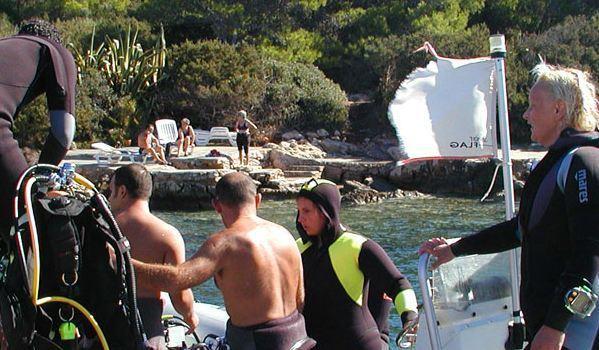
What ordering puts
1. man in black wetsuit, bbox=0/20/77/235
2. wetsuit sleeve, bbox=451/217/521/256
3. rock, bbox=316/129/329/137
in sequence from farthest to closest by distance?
rock, bbox=316/129/329/137, wetsuit sleeve, bbox=451/217/521/256, man in black wetsuit, bbox=0/20/77/235

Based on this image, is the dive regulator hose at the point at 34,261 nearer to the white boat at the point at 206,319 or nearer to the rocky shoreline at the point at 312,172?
the white boat at the point at 206,319

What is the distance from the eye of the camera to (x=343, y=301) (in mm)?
4543

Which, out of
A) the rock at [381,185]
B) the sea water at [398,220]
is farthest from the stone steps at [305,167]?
the sea water at [398,220]

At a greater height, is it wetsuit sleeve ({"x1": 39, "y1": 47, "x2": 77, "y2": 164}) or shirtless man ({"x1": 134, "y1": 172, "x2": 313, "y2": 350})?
wetsuit sleeve ({"x1": 39, "y1": 47, "x2": 77, "y2": 164})

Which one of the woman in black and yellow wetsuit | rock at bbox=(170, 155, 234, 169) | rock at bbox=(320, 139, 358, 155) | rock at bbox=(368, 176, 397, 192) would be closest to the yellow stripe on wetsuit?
the woman in black and yellow wetsuit

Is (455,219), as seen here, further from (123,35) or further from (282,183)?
(123,35)

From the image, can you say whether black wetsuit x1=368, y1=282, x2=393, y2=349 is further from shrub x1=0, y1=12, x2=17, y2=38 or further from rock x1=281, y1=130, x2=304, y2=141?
shrub x1=0, y1=12, x2=17, y2=38

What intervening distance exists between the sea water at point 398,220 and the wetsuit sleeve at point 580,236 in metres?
11.0

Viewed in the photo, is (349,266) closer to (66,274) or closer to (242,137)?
(66,274)

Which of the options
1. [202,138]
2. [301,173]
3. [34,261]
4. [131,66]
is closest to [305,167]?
[301,173]

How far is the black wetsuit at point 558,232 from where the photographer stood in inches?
126

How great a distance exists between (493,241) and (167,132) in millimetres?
23247

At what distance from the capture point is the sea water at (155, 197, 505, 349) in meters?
17.2

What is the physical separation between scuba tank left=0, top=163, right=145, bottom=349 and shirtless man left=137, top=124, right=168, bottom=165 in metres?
21.0
